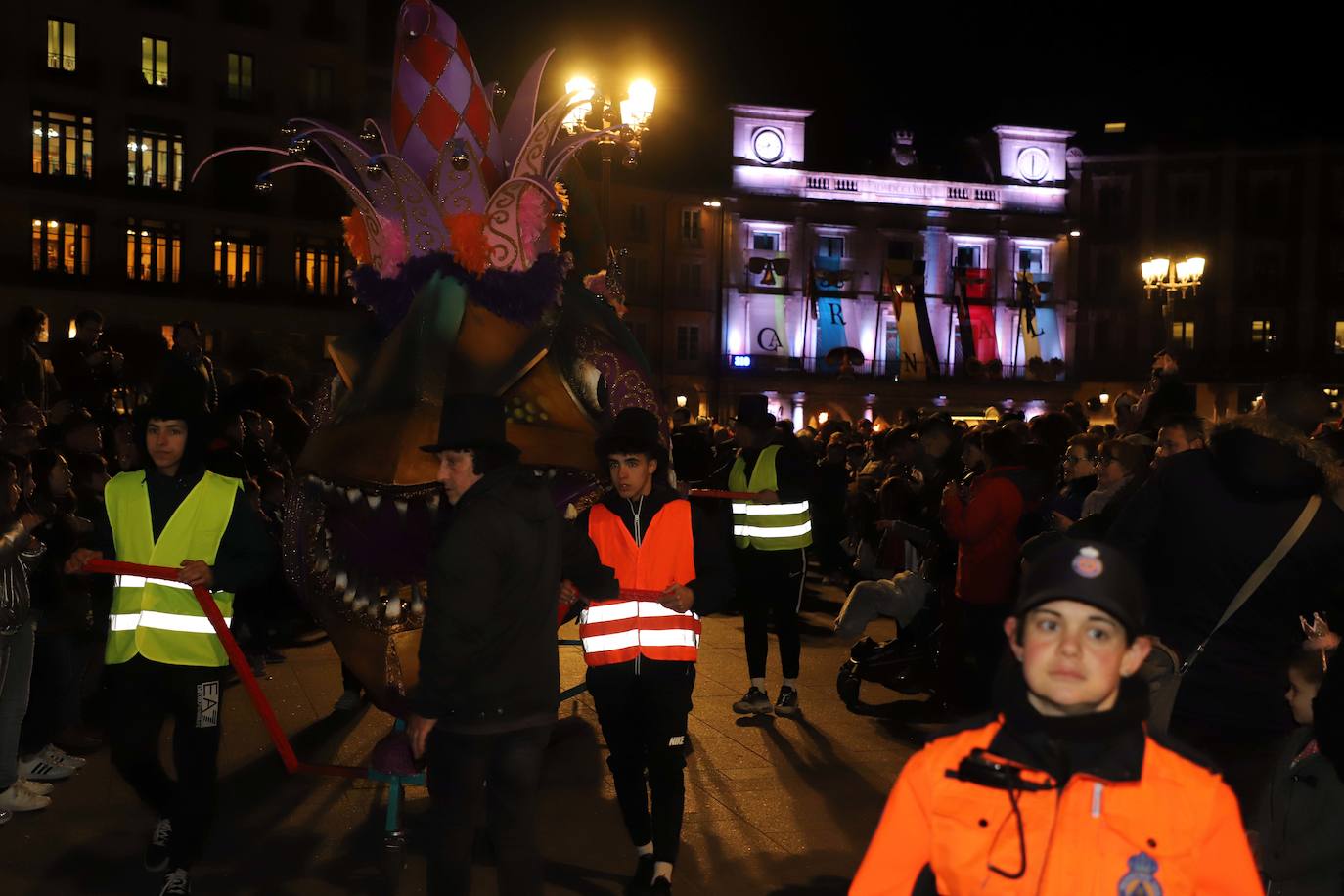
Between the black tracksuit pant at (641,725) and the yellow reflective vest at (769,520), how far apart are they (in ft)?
11.0

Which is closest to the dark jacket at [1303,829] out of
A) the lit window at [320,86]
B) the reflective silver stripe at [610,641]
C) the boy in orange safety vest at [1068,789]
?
the boy in orange safety vest at [1068,789]

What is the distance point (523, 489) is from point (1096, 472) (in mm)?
4944

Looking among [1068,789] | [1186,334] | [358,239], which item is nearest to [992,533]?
[358,239]

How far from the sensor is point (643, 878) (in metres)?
5.40

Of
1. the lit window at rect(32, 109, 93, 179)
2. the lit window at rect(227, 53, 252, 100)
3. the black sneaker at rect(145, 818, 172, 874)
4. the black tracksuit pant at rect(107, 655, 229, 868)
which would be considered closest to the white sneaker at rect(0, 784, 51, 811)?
the black sneaker at rect(145, 818, 172, 874)

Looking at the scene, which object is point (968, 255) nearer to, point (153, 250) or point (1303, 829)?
point (153, 250)

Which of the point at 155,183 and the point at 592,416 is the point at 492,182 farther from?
the point at 155,183

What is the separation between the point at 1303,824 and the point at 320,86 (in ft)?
140

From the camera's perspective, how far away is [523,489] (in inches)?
178

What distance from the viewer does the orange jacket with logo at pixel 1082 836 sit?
2465mm

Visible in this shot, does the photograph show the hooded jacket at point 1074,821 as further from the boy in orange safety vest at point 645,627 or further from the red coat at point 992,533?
the red coat at point 992,533

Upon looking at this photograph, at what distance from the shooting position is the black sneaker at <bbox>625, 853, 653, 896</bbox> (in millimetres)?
5367

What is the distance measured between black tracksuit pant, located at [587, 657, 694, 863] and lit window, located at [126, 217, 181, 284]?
1496 inches

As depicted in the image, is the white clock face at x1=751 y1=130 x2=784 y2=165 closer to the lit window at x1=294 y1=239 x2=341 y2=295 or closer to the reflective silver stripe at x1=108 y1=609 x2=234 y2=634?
the lit window at x1=294 y1=239 x2=341 y2=295
